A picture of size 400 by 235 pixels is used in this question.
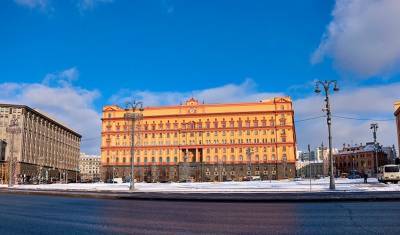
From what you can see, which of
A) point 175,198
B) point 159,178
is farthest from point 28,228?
point 159,178

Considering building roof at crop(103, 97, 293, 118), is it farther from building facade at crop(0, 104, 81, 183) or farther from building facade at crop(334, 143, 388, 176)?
building facade at crop(334, 143, 388, 176)

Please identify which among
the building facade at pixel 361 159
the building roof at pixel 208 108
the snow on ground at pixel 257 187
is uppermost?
the building roof at pixel 208 108

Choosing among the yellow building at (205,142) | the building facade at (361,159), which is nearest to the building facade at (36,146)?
the yellow building at (205,142)

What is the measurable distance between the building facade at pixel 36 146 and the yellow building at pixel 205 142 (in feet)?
64.4

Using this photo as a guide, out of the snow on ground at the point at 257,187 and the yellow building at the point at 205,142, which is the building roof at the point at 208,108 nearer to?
the yellow building at the point at 205,142

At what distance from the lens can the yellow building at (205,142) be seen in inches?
4966

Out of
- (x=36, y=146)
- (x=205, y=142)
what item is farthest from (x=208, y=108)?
(x=36, y=146)

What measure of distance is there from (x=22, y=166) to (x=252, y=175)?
66.8 meters

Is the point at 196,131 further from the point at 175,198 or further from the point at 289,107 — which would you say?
the point at 175,198

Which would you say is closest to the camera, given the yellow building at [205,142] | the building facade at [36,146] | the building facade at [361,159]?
the building facade at [36,146]

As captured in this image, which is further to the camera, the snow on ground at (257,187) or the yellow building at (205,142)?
the yellow building at (205,142)

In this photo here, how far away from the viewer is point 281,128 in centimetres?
12656

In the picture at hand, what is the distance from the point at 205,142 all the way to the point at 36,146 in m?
52.9

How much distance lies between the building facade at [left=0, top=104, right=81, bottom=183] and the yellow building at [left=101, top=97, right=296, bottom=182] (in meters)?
19.6
